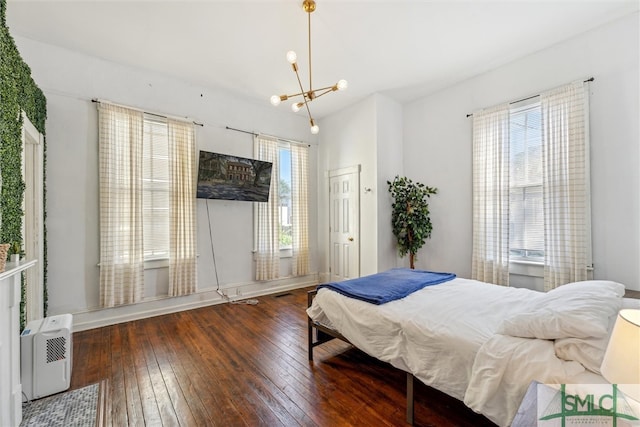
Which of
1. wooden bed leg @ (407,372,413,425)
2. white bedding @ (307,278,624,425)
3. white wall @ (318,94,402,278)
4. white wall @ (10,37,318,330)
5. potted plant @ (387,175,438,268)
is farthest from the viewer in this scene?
white wall @ (318,94,402,278)

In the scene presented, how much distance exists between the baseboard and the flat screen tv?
1.43 m

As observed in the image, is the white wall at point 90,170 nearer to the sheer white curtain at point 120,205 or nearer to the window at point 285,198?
the sheer white curtain at point 120,205

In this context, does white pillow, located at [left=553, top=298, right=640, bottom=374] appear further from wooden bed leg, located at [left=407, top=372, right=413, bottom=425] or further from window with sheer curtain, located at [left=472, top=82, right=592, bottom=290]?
window with sheer curtain, located at [left=472, top=82, right=592, bottom=290]

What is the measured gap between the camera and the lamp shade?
0.82 m

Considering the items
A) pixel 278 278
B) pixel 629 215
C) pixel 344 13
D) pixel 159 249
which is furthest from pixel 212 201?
pixel 629 215

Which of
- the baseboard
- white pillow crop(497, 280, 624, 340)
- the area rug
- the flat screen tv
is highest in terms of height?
the flat screen tv

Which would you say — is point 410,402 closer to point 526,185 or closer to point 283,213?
point 526,185

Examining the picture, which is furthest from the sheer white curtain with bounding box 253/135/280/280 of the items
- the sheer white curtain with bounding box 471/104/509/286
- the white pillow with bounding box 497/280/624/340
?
the white pillow with bounding box 497/280/624/340

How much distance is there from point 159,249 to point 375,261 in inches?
123

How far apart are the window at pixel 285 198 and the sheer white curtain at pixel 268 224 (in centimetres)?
14

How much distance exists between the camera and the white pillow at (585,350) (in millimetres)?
1225

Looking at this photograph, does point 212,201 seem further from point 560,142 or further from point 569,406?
point 560,142

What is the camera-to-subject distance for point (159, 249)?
3.78 meters

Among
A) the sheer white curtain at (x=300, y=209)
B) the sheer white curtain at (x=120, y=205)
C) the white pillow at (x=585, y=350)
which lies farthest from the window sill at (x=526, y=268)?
the sheer white curtain at (x=120, y=205)
